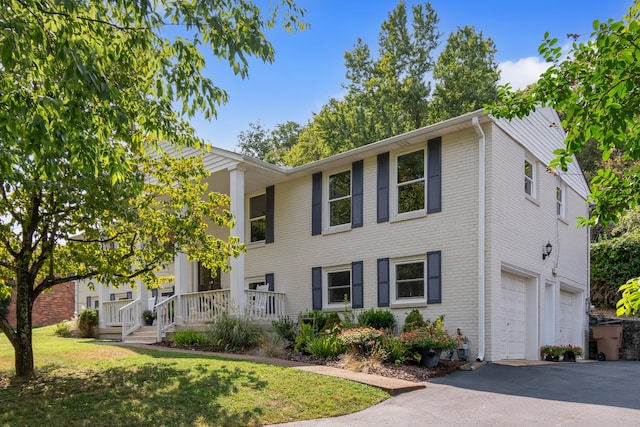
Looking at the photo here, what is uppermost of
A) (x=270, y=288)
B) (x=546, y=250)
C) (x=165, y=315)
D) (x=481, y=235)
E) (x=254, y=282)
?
(x=481, y=235)

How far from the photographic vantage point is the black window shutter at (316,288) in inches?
591

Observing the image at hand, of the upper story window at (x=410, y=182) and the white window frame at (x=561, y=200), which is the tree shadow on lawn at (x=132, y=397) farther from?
the white window frame at (x=561, y=200)

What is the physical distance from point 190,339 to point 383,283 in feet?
16.4

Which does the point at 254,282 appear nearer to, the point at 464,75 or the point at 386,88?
the point at 386,88

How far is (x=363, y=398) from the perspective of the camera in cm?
791

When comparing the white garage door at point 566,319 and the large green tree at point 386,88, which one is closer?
the white garage door at point 566,319

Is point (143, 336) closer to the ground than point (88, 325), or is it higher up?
higher up

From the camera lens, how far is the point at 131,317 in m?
17.2

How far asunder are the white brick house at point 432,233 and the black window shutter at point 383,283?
1.0 inches

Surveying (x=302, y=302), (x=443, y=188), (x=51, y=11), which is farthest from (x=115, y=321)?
(x=51, y=11)

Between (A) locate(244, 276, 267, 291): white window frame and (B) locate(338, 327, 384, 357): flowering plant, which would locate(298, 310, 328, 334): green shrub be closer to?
(A) locate(244, 276, 267, 291): white window frame

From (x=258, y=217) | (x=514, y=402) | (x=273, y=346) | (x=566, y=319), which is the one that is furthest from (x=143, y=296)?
(x=566, y=319)

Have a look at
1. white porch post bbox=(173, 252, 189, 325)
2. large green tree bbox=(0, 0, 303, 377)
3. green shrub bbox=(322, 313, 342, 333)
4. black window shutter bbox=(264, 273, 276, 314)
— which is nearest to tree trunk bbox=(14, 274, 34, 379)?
large green tree bbox=(0, 0, 303, 377)

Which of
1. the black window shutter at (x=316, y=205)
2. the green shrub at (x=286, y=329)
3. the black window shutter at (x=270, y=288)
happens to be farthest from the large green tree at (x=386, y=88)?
the green shrub at (x=286, y=329)
